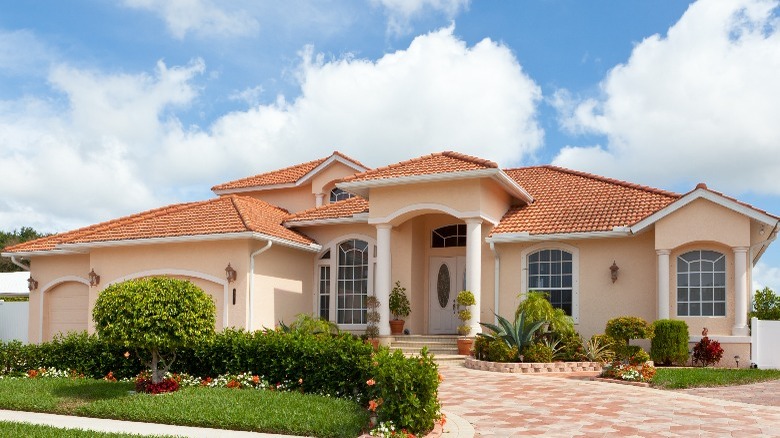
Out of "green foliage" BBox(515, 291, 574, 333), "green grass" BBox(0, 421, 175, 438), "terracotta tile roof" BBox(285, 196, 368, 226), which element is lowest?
"green grass" BBox(0, 421, 175, 438)

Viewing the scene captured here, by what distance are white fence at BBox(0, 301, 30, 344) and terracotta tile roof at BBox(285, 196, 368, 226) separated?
33.1ft

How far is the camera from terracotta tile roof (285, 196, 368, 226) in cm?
2295

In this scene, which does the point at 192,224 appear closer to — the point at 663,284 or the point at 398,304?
the point at 398,304

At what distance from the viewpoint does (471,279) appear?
1995 cm

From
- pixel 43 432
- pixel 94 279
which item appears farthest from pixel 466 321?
pixel 43 432

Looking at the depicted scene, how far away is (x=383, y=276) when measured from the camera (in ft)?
69.0

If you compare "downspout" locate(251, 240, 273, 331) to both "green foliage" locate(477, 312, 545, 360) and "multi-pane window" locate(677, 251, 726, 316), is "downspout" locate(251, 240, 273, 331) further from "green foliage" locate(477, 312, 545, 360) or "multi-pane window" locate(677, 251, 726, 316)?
"multi-pane window" locate(677, 251, 726, 316)

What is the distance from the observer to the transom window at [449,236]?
22656 millimetres

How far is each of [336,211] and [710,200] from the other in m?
11.0

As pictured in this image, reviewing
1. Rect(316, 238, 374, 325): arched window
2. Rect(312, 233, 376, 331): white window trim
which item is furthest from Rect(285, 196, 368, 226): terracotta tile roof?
Rect(316, 238, 374, 325): arched window

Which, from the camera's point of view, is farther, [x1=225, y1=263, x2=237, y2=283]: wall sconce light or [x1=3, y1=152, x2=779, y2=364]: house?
[x1=225, y1=263, x2=237, y2=283]: wall sconce light

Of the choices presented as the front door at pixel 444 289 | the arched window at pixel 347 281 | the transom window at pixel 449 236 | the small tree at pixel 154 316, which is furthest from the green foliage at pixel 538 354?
the small tree at pixel 154 316

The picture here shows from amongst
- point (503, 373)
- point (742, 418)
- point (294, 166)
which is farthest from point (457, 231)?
point (742, 418)

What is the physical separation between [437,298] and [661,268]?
22.4 feet
